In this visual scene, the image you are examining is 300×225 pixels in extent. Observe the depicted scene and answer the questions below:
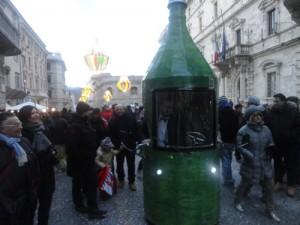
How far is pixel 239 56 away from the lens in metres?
22.7

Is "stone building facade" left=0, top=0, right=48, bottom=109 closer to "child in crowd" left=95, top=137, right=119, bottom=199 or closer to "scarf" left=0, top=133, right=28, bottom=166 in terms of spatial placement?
"child in crowd" left=95, top=137, right=119, bottom=199

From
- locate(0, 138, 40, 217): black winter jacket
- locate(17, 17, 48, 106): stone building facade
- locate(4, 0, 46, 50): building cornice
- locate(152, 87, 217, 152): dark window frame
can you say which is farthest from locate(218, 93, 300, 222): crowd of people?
locate(4, 0, 46, 50): building cornice

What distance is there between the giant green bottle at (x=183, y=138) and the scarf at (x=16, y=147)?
1.62 meters

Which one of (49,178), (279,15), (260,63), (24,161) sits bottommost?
(49,178)

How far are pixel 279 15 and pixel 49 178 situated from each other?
19.4 m

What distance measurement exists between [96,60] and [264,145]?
11157 mm

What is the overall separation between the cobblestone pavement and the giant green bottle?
749 millimetres

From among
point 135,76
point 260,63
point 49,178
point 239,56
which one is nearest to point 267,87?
point 260,63

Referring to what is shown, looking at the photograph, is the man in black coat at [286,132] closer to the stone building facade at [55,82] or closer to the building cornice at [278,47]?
the building cornice at [278,47]

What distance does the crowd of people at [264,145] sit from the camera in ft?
13.7

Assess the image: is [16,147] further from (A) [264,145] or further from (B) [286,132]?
(B) [286,132]

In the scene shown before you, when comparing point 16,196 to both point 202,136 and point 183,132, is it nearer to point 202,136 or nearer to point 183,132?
point 183,132

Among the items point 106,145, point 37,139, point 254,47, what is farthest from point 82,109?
point 254,47

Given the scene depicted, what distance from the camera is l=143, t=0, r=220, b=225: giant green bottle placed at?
3.42m
